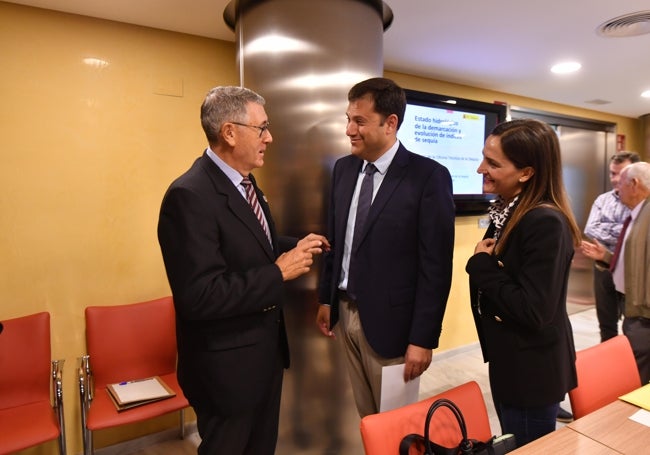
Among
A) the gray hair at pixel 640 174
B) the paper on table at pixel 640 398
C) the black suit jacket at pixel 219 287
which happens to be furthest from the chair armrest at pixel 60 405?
the gray hair at pixel 640 174

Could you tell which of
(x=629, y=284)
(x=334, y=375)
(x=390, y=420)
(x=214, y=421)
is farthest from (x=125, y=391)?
(x=629, y=284)

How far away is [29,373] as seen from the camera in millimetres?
2111

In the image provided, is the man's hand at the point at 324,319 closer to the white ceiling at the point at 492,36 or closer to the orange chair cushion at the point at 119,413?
the orange chair cushion at the point at 119,413

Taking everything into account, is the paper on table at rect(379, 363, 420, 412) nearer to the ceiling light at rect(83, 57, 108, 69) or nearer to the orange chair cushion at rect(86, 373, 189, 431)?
the orange chair cushion at rect(86, 373, 189, 431)

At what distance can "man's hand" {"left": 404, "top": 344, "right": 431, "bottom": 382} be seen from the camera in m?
1.58

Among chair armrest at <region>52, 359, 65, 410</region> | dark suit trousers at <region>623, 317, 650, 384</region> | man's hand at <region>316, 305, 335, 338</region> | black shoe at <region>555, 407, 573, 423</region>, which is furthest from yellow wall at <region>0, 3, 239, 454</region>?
dark suit trousers at <region>623, 317, 650, 384</region>

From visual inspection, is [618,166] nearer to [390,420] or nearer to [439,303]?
[439,303]

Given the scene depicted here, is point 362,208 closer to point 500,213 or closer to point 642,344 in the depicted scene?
point 500,213

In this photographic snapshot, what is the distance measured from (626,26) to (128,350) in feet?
11.1

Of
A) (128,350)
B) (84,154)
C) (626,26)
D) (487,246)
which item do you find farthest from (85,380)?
(626,26)

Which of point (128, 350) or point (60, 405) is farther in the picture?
point (128, 350)

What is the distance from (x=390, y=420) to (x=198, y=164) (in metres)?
1.03

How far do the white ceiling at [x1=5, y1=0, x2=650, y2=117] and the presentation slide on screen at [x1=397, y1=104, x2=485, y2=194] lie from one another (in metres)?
0.33

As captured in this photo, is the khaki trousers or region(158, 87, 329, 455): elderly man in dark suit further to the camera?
the khaki trousers
